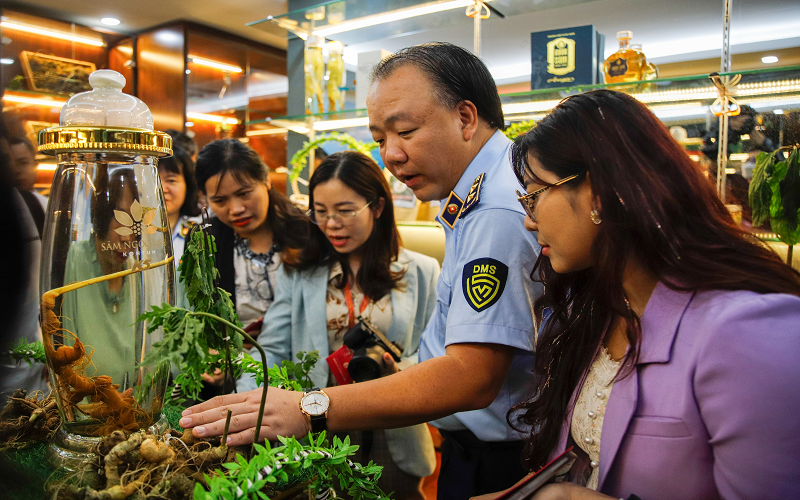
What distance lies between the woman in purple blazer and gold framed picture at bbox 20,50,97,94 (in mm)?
5944

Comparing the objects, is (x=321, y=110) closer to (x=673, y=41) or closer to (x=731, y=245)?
(x=673, y=41)

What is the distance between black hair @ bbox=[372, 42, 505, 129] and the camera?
1.24 metres

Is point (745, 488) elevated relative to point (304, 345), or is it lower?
elevated

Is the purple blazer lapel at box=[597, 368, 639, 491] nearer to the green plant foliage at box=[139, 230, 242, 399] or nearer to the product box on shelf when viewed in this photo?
the green plant foliage at box=[139, 230, 242, 399]

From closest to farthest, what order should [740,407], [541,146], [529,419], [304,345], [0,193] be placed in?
1. [0,193]
2. [740,407]
3. [541,146]
4. [529,419]
5. [304,345]

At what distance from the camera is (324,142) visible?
296 centimetres

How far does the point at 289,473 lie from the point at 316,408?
0.26m

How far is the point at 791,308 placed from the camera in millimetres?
727

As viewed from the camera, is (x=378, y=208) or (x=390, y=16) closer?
(x=378, y=208)

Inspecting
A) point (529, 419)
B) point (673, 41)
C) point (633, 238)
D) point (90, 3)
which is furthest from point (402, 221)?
point (90, 3)

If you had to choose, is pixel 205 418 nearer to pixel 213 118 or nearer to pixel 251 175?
pixel 251 175

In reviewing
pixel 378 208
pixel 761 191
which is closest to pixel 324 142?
pixel 378 208

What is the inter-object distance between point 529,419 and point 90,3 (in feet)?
20.1

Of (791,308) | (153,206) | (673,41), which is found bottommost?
(791,308)
